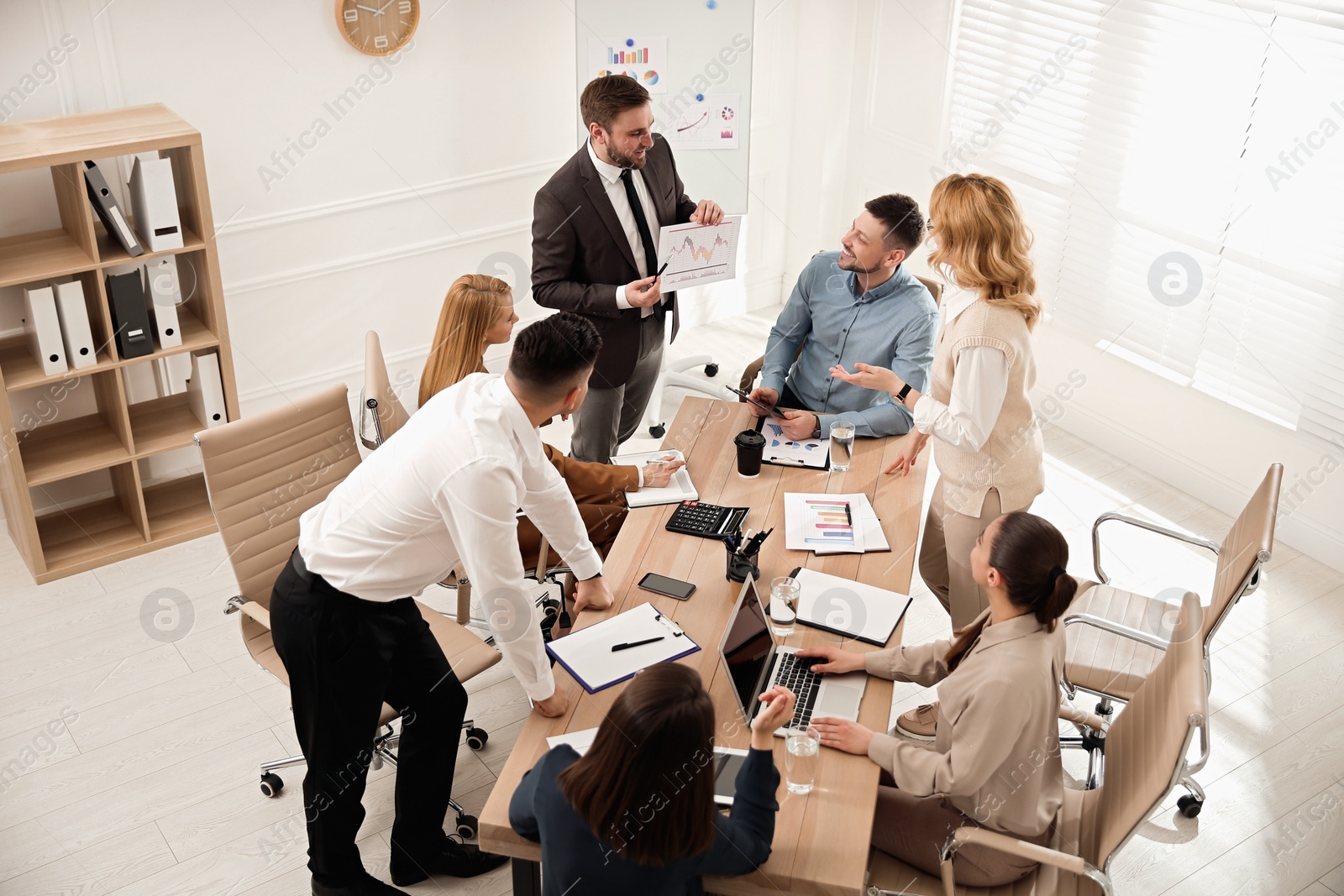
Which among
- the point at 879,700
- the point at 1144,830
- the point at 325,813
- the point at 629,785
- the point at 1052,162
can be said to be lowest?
the point at 1144,830

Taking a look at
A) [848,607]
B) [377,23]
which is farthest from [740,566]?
[377,23]

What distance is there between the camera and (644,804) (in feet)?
6.52

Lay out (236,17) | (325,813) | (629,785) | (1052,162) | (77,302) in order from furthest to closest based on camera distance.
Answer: (1052,162) < (236,17) < (77,302) < (325,813) < (629,785)

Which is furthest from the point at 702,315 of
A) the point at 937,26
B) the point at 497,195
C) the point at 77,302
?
the point at 77,302

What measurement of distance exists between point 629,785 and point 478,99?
417 centimetres

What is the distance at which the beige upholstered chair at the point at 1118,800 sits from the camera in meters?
2.38

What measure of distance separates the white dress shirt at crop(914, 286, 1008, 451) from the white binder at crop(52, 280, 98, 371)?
10.5ft

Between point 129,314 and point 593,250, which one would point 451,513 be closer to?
point 593,250

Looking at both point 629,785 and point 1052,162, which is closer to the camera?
point 629,785

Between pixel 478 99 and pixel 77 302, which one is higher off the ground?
pixel 478 99

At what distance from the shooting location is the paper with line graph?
4367 mm

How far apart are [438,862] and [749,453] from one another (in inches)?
60.8

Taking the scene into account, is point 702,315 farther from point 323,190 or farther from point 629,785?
point 629,785

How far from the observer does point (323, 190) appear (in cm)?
509
